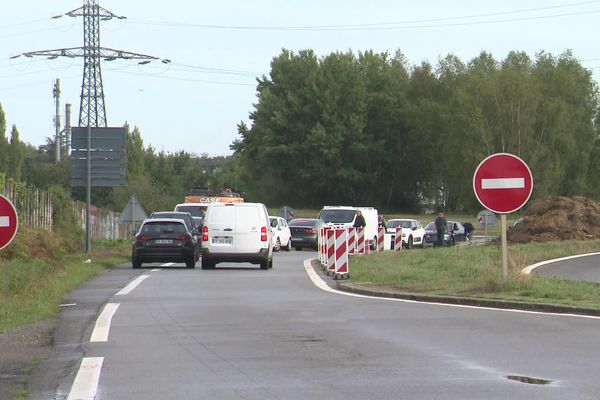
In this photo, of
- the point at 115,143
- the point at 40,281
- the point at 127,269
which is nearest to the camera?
the point at 40,281

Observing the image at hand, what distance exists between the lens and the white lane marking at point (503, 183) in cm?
1988

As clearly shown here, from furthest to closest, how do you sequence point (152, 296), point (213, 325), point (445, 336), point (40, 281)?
point (40, 281) → point (152, 296) → point (213, 325) → point (445, 336)

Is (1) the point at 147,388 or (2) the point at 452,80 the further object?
(2) the point at 452,80

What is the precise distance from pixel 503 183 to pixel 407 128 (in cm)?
8128

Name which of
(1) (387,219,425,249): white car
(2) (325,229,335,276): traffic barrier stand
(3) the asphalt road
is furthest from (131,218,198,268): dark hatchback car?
(1) (387,219,425,249): white car

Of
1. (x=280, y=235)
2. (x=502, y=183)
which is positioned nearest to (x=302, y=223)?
(x=280, y=235)

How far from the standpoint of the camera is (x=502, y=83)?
302 ft

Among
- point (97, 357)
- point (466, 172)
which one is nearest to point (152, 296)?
point (97, 357)

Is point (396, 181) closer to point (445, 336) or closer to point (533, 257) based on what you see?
point (533, 257)

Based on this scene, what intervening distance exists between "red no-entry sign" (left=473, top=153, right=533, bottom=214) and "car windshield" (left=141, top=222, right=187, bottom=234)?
17.1m

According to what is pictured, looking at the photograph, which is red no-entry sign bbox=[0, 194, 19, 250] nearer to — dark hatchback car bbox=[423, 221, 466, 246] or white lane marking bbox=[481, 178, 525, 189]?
white lane marking bbox=[481, 178, 525, 189]

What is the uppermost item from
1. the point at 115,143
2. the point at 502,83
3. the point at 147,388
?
the point at 502,83

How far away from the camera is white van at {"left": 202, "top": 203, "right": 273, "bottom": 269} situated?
3353 centimetres

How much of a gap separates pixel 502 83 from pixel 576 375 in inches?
3273
